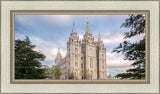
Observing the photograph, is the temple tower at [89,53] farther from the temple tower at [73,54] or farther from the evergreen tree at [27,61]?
the evergreen tree at [27,61]

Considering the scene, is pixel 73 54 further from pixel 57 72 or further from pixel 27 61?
pixel 27 61

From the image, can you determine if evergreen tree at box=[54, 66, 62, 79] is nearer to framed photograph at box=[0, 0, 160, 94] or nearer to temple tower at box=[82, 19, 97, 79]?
framed photograph at box=[0, 0, 160, 94]

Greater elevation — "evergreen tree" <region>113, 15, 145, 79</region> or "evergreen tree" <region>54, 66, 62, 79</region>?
"evergreen tree" <region>113, 15, 145, 79</region>

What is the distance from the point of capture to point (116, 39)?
2.71 meters

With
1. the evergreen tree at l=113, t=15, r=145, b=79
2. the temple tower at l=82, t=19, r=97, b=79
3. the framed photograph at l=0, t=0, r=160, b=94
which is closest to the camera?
the framed photograph at l=0, t=0, r=160, b=94

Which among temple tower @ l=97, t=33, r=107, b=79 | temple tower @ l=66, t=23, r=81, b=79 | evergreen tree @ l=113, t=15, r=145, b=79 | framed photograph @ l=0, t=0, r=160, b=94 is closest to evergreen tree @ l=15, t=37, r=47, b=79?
framed photograph @ l=0, t=0, r=160, b=94

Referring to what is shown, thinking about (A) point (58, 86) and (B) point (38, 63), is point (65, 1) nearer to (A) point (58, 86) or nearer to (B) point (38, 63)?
(B) point (38, 63)

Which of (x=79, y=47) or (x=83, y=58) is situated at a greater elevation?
(x=79, y=47)

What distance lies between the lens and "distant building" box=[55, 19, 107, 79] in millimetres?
2689

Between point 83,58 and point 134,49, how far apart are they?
2.71ft

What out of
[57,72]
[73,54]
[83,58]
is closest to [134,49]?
[83,58]

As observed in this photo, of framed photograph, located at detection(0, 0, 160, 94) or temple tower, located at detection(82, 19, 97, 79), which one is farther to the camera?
temple tower, located at detection(82, 19, 97, 79)

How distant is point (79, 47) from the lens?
278 centimetres

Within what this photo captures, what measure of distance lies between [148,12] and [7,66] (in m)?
2.23
